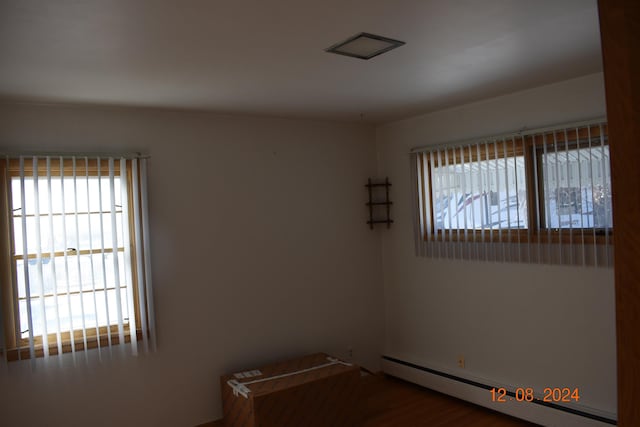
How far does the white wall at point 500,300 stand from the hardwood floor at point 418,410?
0.71 feet

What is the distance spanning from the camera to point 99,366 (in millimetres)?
3463

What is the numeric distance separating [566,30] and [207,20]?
166 centimetres

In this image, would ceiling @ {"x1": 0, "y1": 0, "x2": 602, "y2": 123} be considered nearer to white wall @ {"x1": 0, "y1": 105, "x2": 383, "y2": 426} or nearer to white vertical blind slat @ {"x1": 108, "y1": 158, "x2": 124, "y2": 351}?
white wall @ {"x1": 0, "y1": 105, "x2": 383, "y2": 426}

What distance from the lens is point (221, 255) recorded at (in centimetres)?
397

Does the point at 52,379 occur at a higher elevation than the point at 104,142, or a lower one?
lower

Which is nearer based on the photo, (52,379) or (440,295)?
(52,379)

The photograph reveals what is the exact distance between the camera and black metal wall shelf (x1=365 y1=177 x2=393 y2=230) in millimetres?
4785

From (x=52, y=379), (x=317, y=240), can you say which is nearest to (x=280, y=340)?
(x=317, y=240)

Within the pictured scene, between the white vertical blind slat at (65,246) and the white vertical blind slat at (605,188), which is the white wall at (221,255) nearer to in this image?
the white vertical blind slat at (65,246)

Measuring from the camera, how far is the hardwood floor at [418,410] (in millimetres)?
3713

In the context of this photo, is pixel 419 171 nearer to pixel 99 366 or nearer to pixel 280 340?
pixel 280 340

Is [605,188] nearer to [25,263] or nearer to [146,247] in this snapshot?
[146,247]
